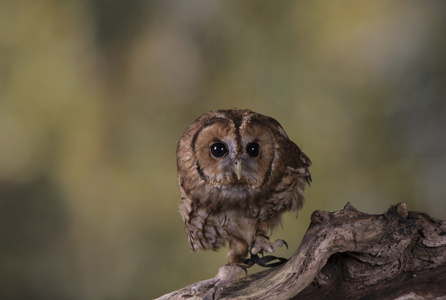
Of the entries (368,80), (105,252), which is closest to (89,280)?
(105,252)

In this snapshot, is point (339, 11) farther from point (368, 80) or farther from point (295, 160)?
point (295, 160)

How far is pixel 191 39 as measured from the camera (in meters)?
2.81

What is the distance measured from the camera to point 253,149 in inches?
66.5

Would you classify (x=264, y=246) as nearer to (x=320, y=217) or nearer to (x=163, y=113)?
(x=320, y=217)

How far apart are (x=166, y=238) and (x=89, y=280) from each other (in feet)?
1.65

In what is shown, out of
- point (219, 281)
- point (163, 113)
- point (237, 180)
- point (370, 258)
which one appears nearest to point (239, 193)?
point (237, 180)

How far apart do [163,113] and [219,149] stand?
50.4 inches

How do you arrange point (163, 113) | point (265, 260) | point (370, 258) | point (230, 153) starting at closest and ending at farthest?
point (370, 258) < point (230, 153) < point (265, 260) < point (163, 113)

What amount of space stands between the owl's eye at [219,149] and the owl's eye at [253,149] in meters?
0.07

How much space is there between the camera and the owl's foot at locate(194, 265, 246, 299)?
5.46 feet

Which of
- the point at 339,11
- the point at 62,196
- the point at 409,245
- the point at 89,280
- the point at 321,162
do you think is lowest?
the point at 409,245

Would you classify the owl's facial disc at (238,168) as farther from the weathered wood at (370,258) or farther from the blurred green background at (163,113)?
the blurred green background at (163,113)

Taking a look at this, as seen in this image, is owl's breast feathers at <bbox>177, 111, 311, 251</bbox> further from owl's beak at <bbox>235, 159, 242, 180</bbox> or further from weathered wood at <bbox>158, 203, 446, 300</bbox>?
weathered wood at <bbox>158, 203, 446, 300</bbox>

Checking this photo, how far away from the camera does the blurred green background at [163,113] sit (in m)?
2.64
